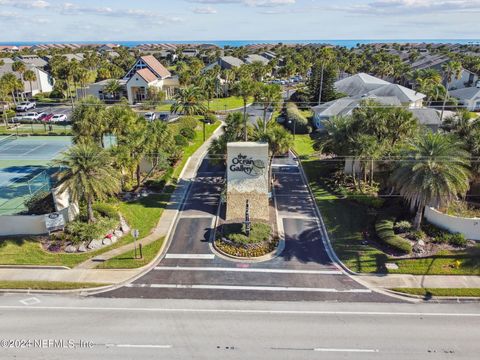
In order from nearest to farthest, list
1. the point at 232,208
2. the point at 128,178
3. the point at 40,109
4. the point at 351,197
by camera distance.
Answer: the point at 232,208, the point at 351,197, the point at 128,178, the point at 40,109

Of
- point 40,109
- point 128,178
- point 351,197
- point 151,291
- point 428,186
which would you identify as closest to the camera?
point 151,291

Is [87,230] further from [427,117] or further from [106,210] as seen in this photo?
[427,117]

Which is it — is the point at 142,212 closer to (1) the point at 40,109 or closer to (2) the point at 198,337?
(2) the point at 198,337

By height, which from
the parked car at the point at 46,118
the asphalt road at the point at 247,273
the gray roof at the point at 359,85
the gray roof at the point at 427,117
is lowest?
the asphalt road at the point at 247,273

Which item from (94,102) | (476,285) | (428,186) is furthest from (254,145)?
(476,285)

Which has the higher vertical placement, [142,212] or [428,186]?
[428,186]

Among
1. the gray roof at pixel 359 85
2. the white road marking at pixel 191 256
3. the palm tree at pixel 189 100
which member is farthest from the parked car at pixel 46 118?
the gray roof at pixel 359 85

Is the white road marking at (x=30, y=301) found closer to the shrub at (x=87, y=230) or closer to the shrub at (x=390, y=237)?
the shrub at (x=87, y=230)

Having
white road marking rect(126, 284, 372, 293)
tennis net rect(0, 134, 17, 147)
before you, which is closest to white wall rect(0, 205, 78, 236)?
white road marking rect(126, 284, 372, 293)
